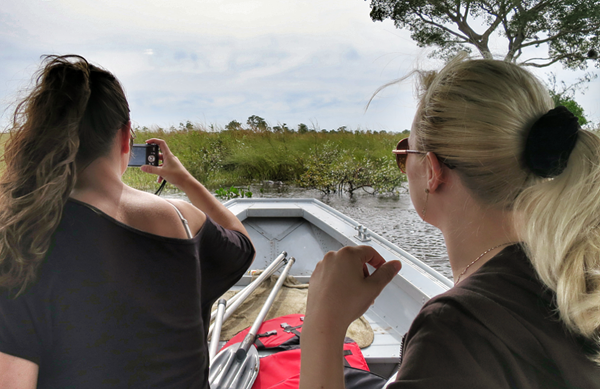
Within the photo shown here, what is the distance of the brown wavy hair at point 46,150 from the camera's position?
0.39 metres

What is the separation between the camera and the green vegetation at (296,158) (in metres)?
5.00

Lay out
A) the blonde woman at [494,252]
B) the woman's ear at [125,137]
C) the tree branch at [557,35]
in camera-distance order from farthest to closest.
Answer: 1. the tree branch at [557,35]
2. the woman's ear at [125,137]
3. the blonde woman at [494,252]

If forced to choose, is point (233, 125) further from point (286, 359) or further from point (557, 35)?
point (557, 35)

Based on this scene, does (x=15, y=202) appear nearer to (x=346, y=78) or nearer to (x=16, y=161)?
(x=16, y=161)

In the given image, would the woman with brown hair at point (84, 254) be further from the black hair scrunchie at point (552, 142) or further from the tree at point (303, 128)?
the tree at point (303, 128)

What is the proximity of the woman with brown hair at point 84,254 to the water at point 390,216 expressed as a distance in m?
4.16

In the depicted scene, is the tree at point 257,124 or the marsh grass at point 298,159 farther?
the marsh grass at point 298,159

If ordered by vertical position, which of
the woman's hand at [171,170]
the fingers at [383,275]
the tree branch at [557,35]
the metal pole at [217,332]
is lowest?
the metal pole at [217,332]

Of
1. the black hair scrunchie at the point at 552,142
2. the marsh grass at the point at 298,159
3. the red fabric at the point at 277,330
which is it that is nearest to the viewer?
the black hair scrunchie at the point at 552,142

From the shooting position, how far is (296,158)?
241 inches

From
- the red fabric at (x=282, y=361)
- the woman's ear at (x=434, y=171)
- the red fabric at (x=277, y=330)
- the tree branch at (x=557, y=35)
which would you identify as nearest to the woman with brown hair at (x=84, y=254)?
the woman's ear at (x=434, y=171)

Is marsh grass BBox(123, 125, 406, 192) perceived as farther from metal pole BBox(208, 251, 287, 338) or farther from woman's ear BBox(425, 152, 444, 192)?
woman's ear BBox(425, 152, 444, 192)

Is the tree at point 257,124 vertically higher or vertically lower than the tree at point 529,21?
lower

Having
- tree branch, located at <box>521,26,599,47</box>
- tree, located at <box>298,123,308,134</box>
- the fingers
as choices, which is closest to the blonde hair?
the fingers
